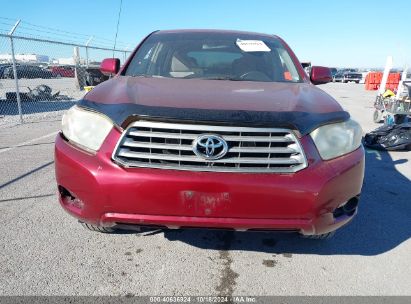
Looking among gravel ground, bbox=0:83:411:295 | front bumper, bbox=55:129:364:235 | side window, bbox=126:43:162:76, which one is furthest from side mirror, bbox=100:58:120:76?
front bumper, bbox=55:129:364:235

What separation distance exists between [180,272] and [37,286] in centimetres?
89

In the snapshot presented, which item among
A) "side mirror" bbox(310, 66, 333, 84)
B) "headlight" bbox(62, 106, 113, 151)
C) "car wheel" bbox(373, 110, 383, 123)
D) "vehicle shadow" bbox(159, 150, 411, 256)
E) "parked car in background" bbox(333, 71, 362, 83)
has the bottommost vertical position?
Answer: "parked car in background" bbox(333, 71, 362, 83)

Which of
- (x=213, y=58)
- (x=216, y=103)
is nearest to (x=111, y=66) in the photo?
(x=213, y=58)

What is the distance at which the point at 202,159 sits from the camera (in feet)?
6.23

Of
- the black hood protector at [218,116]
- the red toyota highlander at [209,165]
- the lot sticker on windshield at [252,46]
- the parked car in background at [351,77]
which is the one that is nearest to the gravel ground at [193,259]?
the red toyota highlander at [209,165]

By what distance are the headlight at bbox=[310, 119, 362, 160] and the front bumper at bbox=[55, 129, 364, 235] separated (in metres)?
0.05

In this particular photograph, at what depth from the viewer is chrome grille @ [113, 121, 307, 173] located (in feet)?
6.26

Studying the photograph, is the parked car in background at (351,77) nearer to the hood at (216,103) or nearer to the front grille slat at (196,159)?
the hood at (216,103)

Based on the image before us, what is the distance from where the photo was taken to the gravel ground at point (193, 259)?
2164 millimetres

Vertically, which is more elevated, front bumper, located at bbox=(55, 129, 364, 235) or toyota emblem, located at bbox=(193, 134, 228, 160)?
toyota emblem, located at bbox=(193, 134, 228, 160)

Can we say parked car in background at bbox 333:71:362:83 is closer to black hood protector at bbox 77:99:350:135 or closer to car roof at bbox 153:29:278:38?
car roof at bbox 153:29:278:38

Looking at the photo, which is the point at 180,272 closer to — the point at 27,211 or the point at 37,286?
the point at 37,286

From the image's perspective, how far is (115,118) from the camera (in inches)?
77.9

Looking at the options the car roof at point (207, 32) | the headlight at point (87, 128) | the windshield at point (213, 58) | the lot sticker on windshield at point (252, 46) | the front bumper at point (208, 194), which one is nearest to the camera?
the front bumper at point (208, 194)
